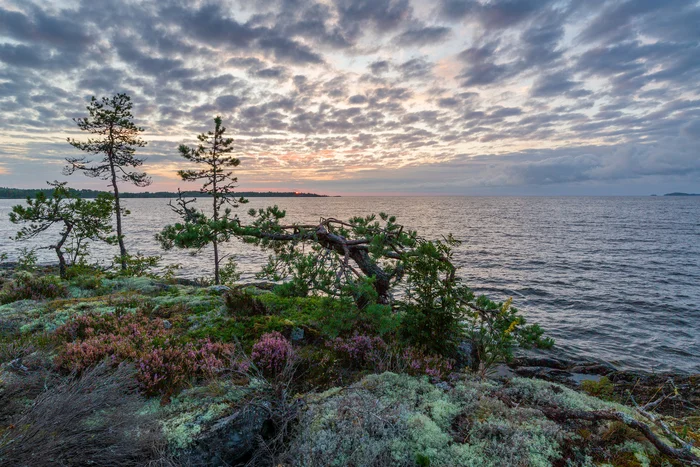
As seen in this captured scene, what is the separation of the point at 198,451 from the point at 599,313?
76.4 feet

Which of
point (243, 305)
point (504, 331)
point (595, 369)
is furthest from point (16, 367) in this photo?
point (595, 369)

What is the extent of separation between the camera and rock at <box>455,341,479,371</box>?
7.83 meters

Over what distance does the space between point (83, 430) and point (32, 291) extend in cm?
1210

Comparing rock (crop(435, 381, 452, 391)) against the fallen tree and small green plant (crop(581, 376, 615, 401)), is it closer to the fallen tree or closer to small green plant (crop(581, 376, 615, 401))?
the fallen tree

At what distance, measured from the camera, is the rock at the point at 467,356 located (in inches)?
308

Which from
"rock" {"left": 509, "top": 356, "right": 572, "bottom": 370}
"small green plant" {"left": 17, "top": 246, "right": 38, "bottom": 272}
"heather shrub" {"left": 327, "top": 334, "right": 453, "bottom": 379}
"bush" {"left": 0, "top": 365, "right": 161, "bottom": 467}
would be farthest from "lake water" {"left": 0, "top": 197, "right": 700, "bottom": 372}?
"small green plant" {"left": 17, "top": 246, "right": 38, "bottom": 272}

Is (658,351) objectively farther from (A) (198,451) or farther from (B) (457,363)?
(A) (198,451)

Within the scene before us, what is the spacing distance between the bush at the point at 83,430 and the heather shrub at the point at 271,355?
6.56 feet

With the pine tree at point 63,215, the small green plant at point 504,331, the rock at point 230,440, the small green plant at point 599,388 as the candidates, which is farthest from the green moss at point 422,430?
the pine tree at point 63,215

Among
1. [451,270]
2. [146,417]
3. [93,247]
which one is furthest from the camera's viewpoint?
[93,247]

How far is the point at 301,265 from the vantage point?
6.57 m

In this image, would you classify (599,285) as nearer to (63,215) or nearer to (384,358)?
(384,358)

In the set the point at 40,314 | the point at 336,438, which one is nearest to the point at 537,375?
the point at 336,438

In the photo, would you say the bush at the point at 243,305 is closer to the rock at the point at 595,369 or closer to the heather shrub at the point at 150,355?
the heather shrub at the point at 150,355
